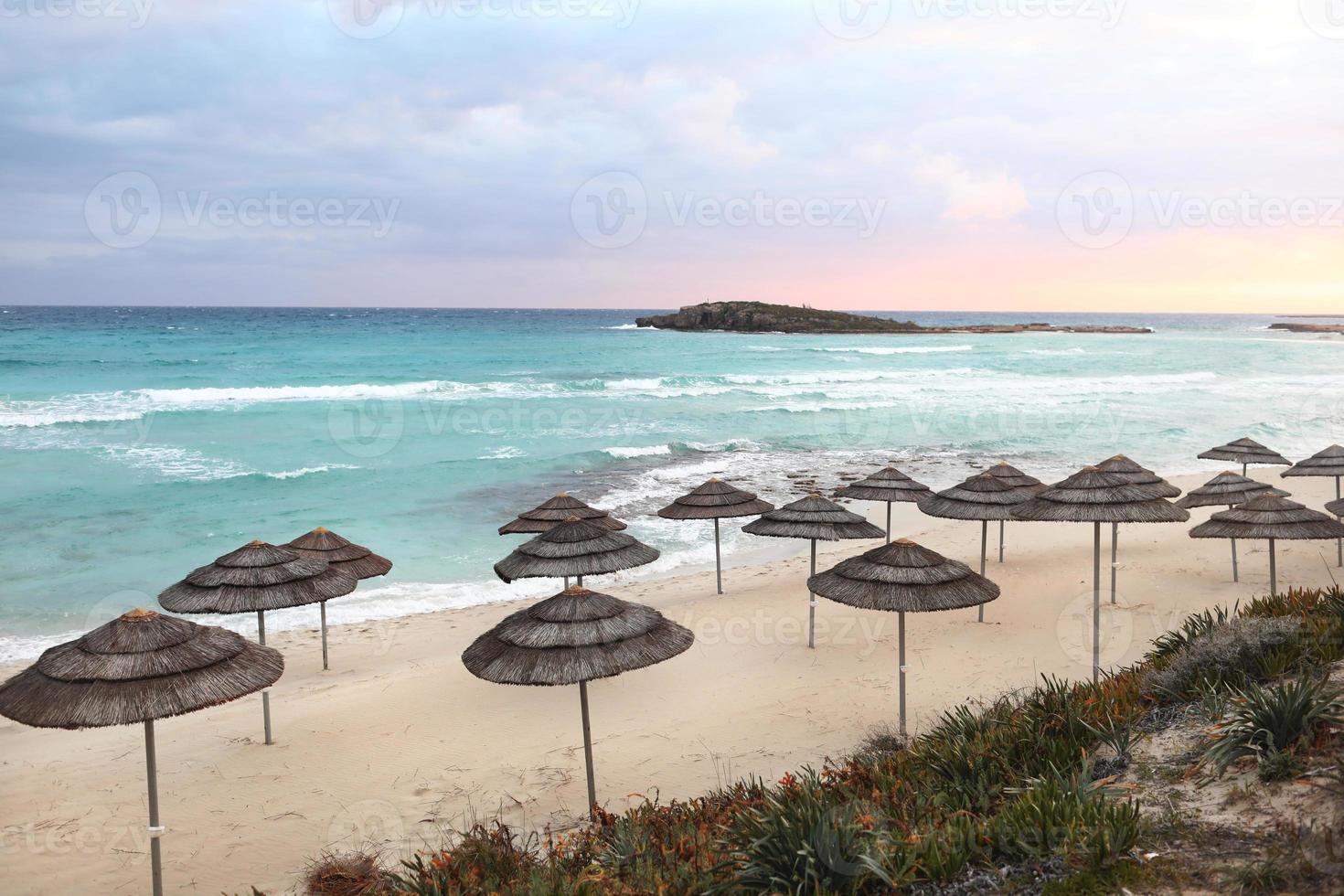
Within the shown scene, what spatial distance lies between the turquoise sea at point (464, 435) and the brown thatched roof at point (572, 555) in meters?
4.68

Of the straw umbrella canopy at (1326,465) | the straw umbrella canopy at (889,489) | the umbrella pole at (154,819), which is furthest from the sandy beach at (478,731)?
the straw umbrella canopy at (889,489)

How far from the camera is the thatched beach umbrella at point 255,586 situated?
9.90 metres

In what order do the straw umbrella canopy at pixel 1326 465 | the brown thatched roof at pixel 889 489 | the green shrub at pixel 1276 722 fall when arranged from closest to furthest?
the green shrub at pixel 1276 722 < the brown thatched roof at pixel 889 489 < the straw umbrella canopy at pixel 1326 465

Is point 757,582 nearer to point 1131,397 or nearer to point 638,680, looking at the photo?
point 638,680

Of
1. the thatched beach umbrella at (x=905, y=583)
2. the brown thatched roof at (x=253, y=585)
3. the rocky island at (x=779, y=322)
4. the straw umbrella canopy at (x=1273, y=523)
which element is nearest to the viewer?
the thatched beach umbrella at (x=905, y=583)

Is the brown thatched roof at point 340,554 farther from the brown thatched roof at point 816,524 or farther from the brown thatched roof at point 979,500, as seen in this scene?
the brown thatched roof at point 979,500

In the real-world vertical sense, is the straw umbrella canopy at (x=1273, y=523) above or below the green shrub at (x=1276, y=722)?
above

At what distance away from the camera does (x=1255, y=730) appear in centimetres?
598

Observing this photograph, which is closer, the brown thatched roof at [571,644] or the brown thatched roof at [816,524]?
the brown thatched roof at [571,644]

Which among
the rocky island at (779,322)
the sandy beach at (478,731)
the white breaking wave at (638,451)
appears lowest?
the sandy beach at (478,731)

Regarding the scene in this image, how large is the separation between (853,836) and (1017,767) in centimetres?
202

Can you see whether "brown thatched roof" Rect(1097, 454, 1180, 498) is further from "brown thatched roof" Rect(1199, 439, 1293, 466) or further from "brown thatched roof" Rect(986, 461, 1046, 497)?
"brown thatched roof" Rect(1199, 439, 1293, 466)

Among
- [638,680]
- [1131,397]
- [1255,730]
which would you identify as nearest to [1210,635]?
[1255,730]

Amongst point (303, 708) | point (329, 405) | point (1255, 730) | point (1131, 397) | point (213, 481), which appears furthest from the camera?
point (1131, 397)
